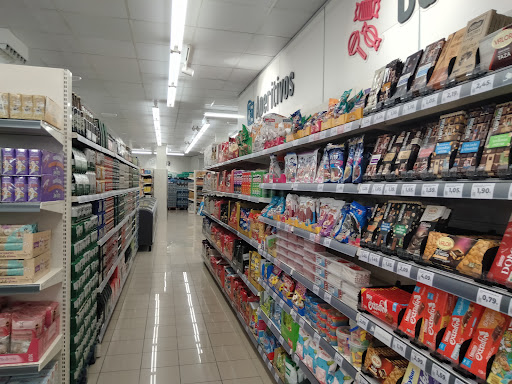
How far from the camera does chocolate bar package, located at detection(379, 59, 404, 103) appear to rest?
171 centimetres

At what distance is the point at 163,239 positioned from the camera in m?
10.5

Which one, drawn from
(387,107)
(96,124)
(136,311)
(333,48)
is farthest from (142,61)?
(387,107)

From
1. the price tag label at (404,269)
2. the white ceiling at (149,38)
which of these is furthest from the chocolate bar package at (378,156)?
the white ceiling at (149,38)

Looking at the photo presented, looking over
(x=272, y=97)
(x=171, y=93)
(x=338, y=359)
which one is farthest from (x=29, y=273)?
(x=171, y=93)

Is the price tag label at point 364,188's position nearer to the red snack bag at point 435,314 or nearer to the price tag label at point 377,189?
the price tag label at point 377,189

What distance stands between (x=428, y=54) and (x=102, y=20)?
4084 millimetres

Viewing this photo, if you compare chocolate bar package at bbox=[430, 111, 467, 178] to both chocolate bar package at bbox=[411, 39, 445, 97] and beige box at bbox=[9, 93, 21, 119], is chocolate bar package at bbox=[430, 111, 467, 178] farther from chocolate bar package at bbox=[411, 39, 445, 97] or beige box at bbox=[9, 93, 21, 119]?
Answer: beige box at bbox=[9, 93, 21, 119]

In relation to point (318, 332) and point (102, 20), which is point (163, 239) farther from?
point (318, 332)

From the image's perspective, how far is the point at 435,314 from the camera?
1394 mm

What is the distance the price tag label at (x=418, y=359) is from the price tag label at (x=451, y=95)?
1.00 meters

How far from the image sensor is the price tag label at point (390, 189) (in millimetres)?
1580

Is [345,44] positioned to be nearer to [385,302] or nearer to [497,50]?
[497,50]

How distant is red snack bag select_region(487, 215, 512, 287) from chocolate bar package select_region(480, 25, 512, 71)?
0.55 m

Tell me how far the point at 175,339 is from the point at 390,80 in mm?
3369
